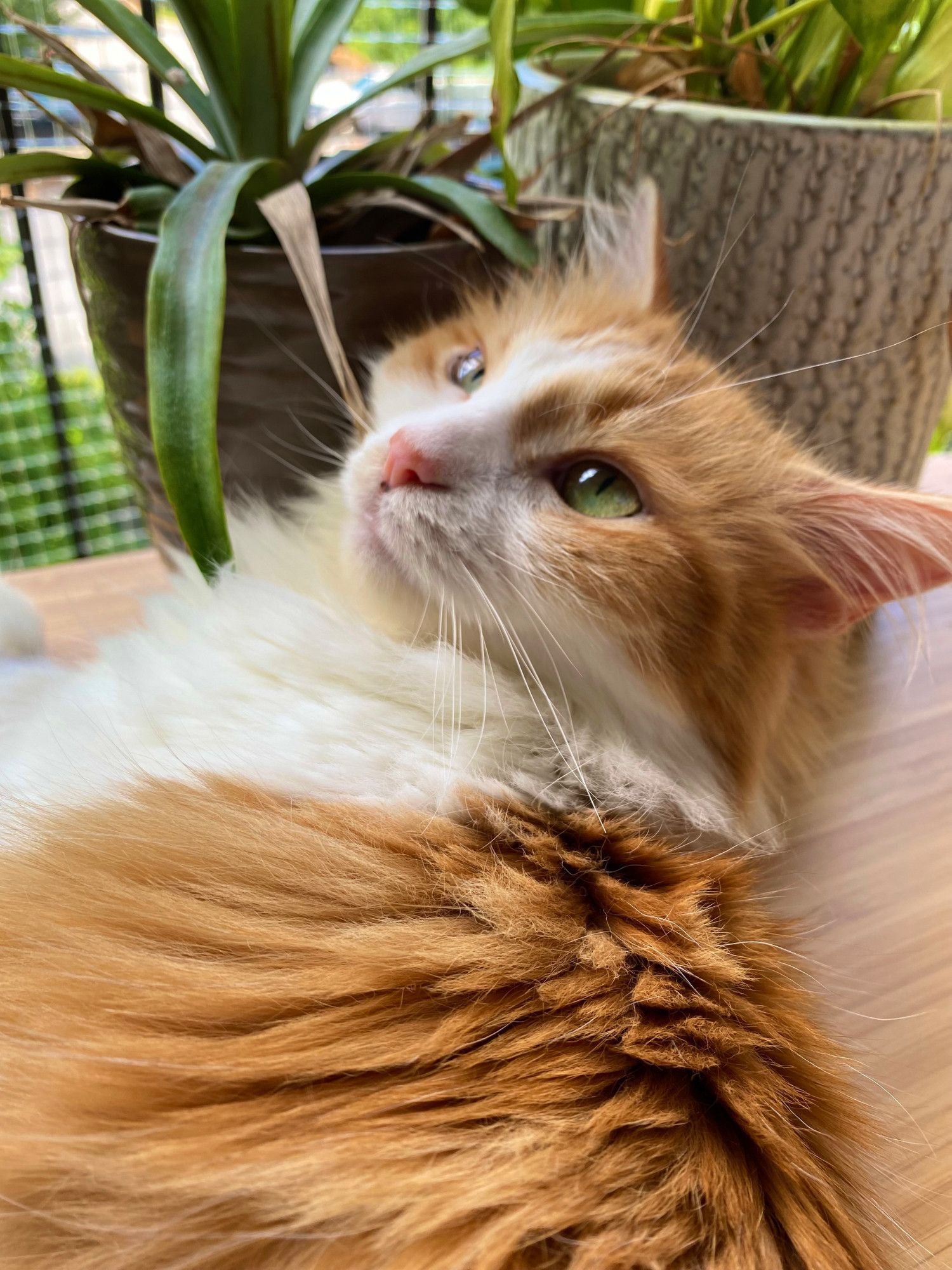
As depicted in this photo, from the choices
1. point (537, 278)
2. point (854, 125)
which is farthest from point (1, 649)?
point (854, 125)

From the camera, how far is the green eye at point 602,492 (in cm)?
75

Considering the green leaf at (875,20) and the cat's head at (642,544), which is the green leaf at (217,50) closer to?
the cat's head at (642,544)

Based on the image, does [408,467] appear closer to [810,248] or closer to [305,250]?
[305,250]

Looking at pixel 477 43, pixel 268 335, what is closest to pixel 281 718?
pixel 268 335

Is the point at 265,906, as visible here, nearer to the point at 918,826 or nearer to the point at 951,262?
the point at 918,826

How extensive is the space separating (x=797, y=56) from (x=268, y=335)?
638 millimetres

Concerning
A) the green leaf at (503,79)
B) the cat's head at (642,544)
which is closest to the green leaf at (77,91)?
the green leaf at (503,79)

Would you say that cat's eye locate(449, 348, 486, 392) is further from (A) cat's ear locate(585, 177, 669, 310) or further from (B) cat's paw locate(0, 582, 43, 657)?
(B) cat's paw locate(0, 582, 43, 657)

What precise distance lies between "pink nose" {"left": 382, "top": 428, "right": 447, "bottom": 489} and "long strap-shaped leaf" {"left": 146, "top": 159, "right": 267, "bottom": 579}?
5.6 inches

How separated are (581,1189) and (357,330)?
795mm

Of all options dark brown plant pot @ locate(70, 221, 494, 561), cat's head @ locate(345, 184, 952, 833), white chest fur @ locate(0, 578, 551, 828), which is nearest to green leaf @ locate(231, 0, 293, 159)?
dark brown plant pot @ locate(70, 221, 494, 561)

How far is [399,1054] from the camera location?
0.51 meters

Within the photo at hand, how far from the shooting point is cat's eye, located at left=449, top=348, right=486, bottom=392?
938 mm

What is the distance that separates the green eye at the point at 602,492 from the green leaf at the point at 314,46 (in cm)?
51
